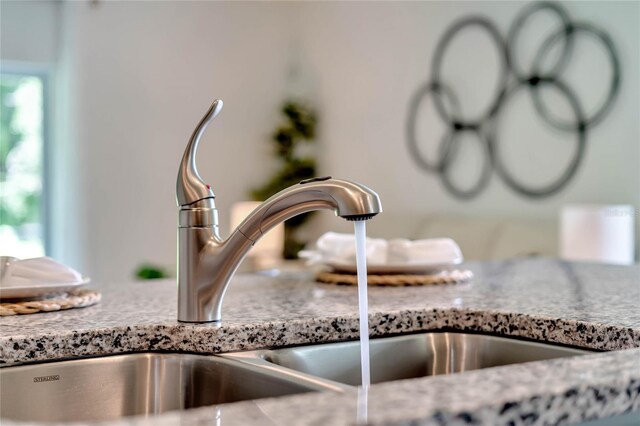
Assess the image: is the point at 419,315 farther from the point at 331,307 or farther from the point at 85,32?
the point at 85,32

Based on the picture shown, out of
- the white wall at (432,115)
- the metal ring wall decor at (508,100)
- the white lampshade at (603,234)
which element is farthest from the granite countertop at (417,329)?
the metal ring wall decor at (508,100)

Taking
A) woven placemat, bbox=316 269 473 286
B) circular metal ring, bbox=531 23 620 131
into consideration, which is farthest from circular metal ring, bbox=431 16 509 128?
woven placemat, bbox=316 269 473 286

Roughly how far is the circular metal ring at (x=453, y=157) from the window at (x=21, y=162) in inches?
115

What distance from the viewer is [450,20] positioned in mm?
4520

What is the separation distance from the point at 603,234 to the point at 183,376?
8.31 ft

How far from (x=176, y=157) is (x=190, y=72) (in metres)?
0.67

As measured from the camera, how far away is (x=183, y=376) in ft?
3.06

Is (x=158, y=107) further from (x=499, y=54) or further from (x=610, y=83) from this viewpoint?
(x=610, y=83)

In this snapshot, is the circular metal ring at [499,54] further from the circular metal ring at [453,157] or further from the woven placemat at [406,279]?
the woven placemat at [406,279]

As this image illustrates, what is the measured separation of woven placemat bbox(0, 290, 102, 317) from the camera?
41.7 inches

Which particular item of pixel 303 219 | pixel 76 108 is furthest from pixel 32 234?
pixel 303 219

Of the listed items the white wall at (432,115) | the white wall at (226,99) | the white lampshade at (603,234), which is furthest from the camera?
the white wall at (226,99)

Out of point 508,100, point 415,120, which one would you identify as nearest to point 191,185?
point 508,100

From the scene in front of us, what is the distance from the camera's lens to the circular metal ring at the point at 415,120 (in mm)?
4512
